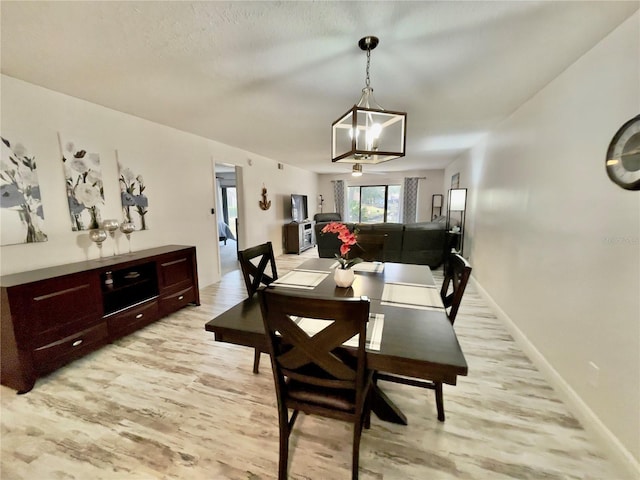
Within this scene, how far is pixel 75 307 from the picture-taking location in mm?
2092

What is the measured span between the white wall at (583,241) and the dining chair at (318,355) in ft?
4.49

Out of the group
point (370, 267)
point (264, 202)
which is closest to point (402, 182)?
point (264, 202)

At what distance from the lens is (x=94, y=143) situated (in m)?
2.58

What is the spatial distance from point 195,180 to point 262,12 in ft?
9.62

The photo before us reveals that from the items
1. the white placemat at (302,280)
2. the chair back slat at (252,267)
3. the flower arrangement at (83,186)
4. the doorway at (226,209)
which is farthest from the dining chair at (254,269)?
the doorway at (226,209)

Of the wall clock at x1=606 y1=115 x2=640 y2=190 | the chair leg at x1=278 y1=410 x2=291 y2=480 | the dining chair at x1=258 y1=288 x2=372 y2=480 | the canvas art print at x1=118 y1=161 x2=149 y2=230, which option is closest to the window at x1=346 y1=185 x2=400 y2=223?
the canvas art print at x1=118 y1=161 x2=149 y2=230

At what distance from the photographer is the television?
6.83 metres

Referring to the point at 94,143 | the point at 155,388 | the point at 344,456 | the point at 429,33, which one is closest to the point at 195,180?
the point at 94,143

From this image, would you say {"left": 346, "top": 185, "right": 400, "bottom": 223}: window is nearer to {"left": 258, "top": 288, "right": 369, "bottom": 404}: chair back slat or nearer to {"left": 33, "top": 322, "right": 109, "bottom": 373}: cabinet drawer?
{"left": 33, "top": 322, "right": 109, "bottom": 373}: cabinet drawer

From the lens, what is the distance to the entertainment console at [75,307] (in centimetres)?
179

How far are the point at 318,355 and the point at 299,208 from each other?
6.33m

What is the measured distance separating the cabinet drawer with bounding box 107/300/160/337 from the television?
444 cm

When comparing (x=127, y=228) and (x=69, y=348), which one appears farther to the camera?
(x=127, y=228)

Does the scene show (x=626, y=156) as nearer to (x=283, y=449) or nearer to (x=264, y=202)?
(x=283, y=449)
